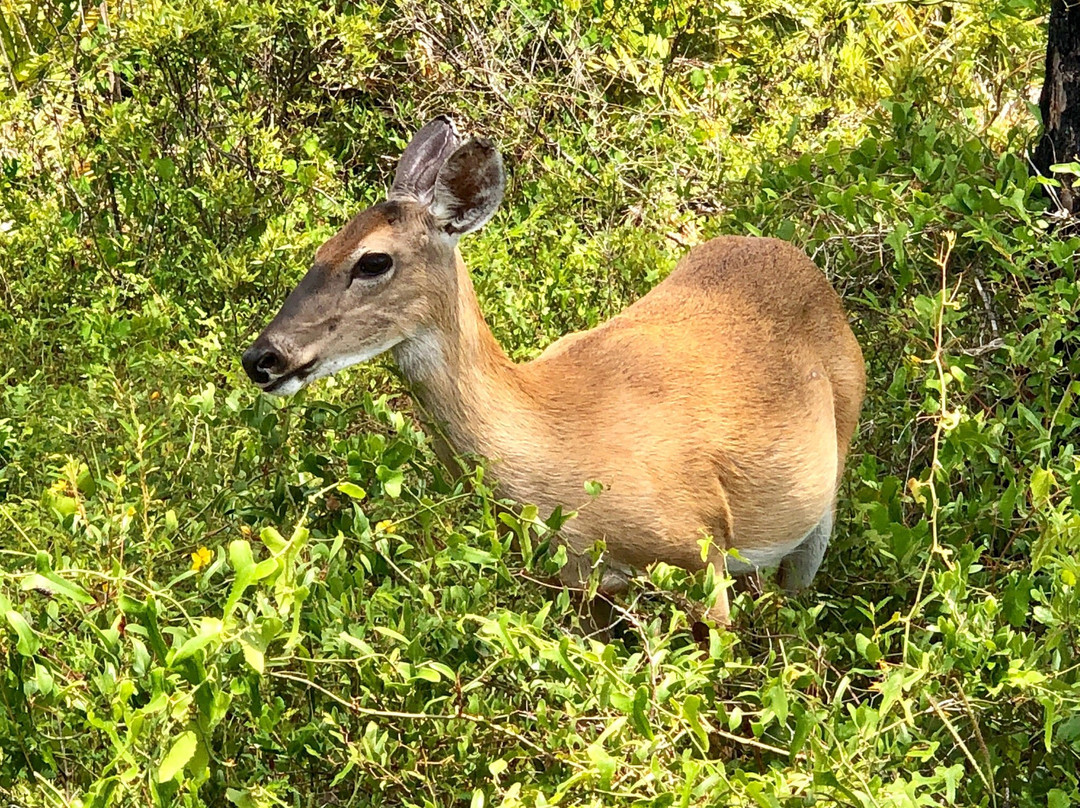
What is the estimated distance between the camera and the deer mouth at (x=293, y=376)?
12.8ft

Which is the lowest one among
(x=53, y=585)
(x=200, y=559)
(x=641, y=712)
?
(x=641, y=712)

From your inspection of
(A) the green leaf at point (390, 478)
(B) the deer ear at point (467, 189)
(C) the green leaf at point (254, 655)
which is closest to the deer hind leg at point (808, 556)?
(B) the deer ear at point (467, 189)

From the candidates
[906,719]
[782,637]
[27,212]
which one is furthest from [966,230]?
[27,212]

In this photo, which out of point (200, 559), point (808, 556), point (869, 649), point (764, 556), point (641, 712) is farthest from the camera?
point (808, 556)

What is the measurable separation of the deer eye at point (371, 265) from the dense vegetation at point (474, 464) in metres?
0.35

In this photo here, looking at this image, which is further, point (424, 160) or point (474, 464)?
point (424, 160)

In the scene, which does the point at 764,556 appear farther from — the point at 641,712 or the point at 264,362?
the point at 641,712

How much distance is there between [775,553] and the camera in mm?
4738

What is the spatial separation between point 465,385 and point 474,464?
0.66ft

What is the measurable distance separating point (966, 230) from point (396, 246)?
6.52 ft

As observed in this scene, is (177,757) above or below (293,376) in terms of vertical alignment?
above

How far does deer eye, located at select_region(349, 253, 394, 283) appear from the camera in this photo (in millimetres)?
4031

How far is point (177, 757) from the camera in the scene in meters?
2.57

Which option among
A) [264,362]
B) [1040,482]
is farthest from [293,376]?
[1040,482]
